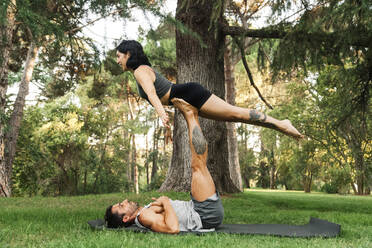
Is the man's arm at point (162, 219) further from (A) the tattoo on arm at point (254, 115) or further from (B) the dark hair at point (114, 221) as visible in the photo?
(A) the tattoo on arm at point (254, 115)

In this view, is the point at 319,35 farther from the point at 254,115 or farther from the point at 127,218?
the point at 127,218

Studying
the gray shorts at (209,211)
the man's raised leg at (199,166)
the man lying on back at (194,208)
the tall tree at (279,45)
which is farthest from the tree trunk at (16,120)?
the gray shorts at (209,211)

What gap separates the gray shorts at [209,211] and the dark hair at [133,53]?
1.54 m

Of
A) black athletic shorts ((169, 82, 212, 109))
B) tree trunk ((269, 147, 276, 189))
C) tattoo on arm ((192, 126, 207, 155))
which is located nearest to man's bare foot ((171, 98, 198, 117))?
black athletic shorts ((169, 82, 212, 109))

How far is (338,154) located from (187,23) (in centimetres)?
1255

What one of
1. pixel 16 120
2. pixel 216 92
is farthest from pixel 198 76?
pixel 16 120

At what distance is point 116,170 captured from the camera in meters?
19.6

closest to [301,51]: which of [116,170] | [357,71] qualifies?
[357,71]

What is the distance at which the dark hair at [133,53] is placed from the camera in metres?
3.72

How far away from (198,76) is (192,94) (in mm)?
3729

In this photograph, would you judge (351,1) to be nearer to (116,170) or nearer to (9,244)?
(9,244)

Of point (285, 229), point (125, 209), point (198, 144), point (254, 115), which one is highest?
point (254, 115)

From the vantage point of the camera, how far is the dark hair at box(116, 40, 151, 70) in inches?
146

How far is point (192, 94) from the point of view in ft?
12.1
